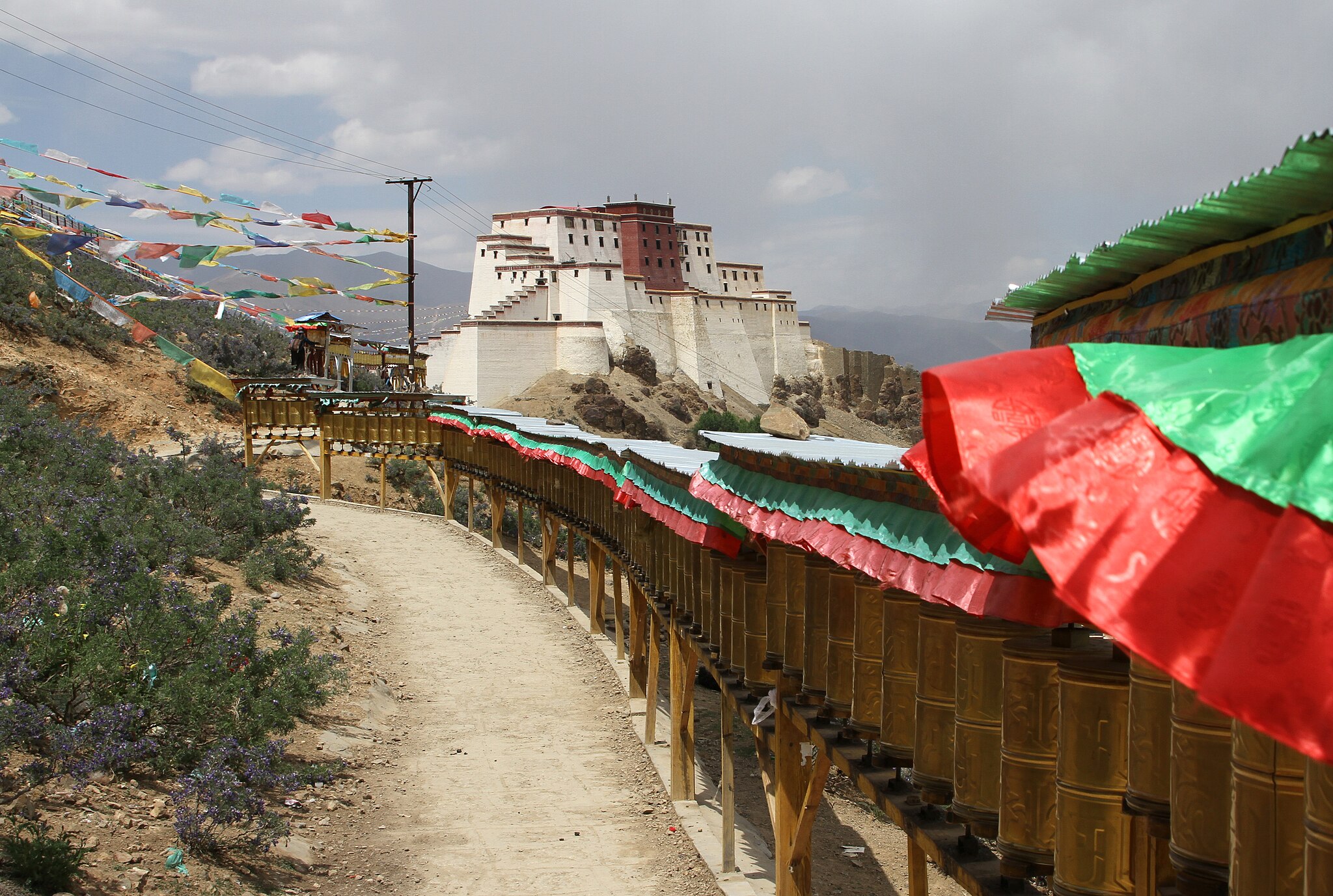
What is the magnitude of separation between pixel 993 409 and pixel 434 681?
12.2 meters

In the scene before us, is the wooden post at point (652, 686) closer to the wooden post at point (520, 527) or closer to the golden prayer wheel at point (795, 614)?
the golden prayer wheel at point (795, 614)

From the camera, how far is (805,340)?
72.9 meters

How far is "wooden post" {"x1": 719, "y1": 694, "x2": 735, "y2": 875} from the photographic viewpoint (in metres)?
8.81

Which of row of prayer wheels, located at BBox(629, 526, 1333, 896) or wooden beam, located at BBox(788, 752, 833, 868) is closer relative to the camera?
row of prayer wheels, located at BBox(629, 526, 1333, 896)

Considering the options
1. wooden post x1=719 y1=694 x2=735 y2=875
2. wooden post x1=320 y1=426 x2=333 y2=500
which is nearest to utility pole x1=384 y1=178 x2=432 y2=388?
wooden post x1=320 y1=426 x2=333 y2=500

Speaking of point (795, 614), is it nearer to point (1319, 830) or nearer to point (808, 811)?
point (808, 811)

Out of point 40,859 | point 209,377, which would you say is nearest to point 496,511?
point 209,377

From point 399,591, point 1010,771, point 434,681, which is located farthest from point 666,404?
point 1010,771

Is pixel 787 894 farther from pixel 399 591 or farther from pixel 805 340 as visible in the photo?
pixel 805 340

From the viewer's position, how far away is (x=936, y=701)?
13.0 ft

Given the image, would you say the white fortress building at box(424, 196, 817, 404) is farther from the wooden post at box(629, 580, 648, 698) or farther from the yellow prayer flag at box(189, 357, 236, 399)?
the wooden post at box(629, 580, 648, 698)

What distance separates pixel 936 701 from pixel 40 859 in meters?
4.54

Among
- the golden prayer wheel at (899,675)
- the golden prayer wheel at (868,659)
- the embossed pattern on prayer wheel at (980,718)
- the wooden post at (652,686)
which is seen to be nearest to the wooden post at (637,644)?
the wooden post at (652,686)

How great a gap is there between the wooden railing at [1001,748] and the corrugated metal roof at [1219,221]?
39.2 inches
